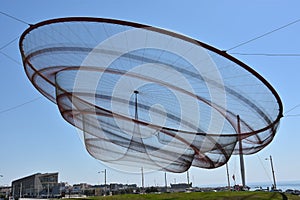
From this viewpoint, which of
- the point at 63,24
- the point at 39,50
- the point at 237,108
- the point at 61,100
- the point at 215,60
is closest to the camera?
the point at 63,24

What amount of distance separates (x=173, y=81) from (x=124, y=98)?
569 centimetres

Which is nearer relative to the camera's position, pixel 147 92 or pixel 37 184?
pixel 147 92

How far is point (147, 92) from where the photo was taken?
79.1ft

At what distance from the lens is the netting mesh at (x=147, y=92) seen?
16094 mm

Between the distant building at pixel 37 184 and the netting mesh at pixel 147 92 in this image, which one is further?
the distant building at pixel 37 184

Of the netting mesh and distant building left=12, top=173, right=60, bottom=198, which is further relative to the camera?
distant building left=12, top=173, right=60, bottom=198

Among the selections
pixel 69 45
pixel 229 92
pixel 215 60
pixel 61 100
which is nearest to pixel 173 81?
pixel 229 92

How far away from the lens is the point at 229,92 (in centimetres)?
2006

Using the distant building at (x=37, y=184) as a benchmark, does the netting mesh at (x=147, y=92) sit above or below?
above

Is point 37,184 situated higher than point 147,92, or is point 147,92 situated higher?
point 147,92

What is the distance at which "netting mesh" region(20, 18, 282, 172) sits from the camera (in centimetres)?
1609

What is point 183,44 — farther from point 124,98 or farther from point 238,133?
point 238,133

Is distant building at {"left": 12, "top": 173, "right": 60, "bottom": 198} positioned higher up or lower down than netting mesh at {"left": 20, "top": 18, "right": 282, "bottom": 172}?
lower down

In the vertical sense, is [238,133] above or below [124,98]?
below
